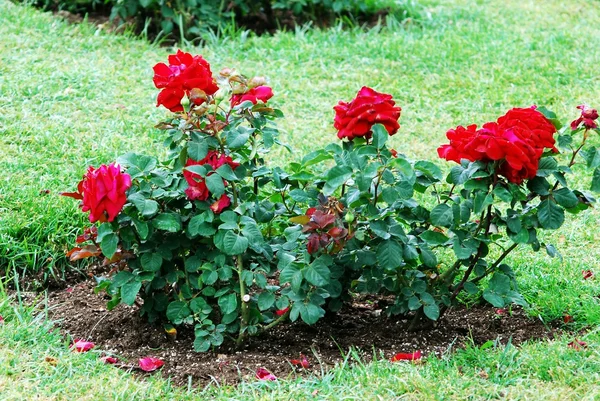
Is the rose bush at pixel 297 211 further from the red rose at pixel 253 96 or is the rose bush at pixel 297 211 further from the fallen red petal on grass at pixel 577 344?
the fallen red petal on grass at pixel 577 344

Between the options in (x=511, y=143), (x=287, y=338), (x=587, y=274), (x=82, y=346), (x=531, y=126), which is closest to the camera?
(x=511, y=143)

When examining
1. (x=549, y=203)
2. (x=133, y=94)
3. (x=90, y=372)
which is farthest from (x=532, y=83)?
(x=90, y=372)

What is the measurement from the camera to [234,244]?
9.12ft

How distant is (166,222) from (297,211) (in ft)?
1.76

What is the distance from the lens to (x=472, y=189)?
274 cm

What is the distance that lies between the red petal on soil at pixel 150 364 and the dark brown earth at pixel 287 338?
29 mm

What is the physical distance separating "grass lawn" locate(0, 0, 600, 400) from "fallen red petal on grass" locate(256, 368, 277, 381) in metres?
0.05

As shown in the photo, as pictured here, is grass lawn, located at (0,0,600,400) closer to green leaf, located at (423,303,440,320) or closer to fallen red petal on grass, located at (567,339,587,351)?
fallen red petal on grass, located at (567,339,587,351)

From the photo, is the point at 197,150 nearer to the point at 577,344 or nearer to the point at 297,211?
the point at 297,211

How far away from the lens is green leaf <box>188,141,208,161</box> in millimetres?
2760

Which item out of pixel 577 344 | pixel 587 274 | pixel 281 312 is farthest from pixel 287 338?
pixel 587 274

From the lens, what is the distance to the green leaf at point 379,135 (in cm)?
276

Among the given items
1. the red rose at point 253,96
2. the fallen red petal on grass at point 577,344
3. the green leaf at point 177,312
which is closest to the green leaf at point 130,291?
the green leaf at point 177,312

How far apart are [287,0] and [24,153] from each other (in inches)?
122
